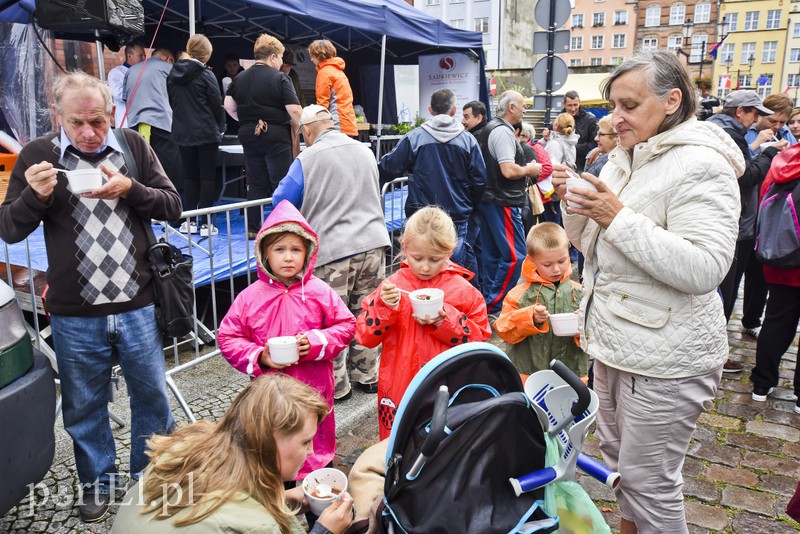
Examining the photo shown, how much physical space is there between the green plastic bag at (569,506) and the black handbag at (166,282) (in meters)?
1.95

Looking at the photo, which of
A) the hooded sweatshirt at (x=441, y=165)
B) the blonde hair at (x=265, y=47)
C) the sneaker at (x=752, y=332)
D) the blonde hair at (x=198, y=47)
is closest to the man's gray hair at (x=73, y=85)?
the hooded sweatshirt at (x=441, y=165)

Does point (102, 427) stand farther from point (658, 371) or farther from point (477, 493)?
point (658, 371)

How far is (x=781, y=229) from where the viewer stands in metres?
4.38

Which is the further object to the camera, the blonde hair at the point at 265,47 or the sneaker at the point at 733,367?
the blonde hair at the point at 265,47

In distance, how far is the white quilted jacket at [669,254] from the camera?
2002mm

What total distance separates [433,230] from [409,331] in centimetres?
51

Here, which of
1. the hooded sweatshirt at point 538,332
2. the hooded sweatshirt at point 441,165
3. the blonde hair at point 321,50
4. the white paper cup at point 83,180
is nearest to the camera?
the white paper cup at point 83,180

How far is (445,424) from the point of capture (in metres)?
1.60

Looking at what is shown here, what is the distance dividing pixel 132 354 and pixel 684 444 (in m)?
2.45

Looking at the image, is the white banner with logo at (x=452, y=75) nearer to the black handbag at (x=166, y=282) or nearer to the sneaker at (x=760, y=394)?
the sneaker at (x=760, y=394)

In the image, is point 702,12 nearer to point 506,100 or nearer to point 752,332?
point 506,100

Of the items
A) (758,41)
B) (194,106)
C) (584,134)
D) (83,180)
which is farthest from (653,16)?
(83,180)

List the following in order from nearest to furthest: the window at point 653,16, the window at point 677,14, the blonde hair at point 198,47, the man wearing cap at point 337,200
Result: the man wearing cap at point 337,200
the blonde hair at point 198,47
the window at point 677,14
the window at point 653,16

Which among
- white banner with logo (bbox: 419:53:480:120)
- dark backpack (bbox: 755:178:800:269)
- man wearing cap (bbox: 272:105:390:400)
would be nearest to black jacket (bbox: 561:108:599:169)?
white banner with logo (bbox: 419:53:480:120)
